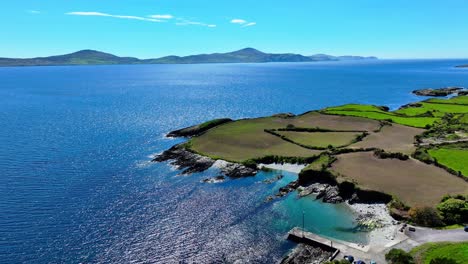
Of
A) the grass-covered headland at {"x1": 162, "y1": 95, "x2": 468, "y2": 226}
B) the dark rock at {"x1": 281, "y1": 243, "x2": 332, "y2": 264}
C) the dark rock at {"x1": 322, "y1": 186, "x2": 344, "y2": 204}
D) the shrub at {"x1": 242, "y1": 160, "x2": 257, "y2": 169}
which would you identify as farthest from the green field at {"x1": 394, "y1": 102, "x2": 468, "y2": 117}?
the dark rock at {"x1": 281, "y1": 243, "x2": 332, "y2": 264}

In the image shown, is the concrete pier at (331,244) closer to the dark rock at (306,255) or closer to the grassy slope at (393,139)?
the dark rock at (306,255)

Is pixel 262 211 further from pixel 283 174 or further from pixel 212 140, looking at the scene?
pixel 212 140

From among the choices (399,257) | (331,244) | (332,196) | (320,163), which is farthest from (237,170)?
(399,257)

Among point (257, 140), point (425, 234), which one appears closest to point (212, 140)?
point (257, 140)

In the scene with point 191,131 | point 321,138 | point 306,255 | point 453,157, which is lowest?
point 306,255

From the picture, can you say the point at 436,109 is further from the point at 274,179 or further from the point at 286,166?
the point at 274,179

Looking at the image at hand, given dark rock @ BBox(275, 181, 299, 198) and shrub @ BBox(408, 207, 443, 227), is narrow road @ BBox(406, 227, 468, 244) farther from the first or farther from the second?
dark rock @ BBox(275, 181, 299, 198)

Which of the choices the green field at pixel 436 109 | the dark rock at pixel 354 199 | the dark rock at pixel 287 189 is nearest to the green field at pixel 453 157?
the dark rock at pixel 354 199
